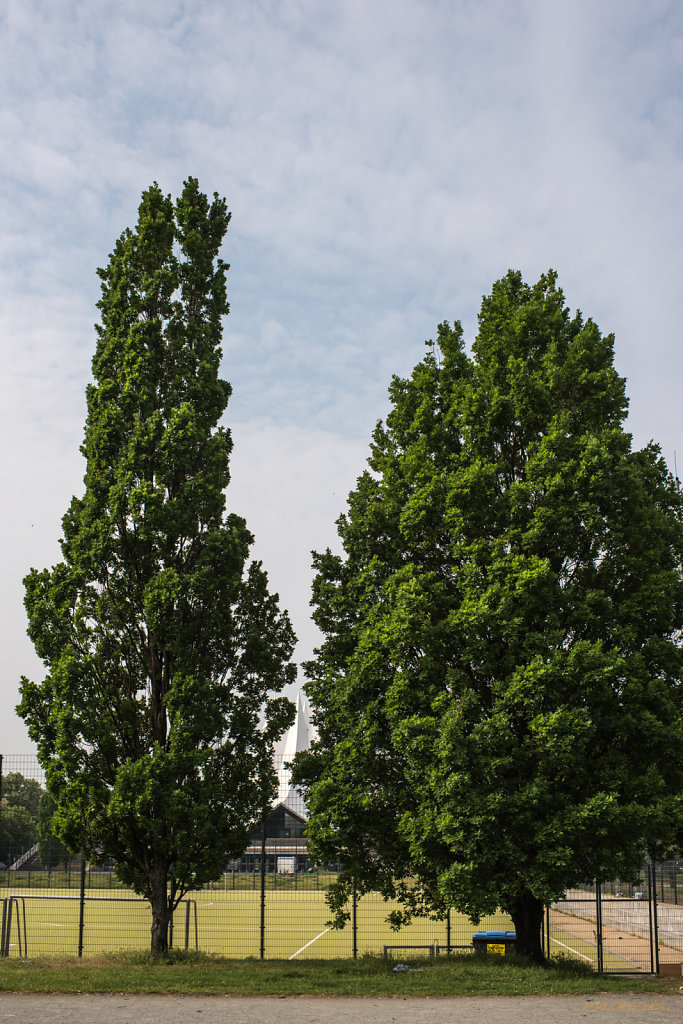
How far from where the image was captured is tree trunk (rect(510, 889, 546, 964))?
14836mm

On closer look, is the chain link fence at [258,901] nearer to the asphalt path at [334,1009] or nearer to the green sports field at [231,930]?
the green sports field at [231,930]

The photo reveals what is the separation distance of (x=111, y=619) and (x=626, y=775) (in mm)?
9669

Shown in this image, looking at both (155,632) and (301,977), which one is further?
(155,632)

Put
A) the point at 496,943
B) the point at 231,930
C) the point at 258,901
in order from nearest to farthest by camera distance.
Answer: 1. the point at 496,943
2. the point at 258,901
3. the point at 231,930

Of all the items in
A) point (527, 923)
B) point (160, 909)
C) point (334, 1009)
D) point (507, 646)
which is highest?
point (507, 646)

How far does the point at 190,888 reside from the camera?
14750 millimetres

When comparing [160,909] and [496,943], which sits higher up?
[160,909]

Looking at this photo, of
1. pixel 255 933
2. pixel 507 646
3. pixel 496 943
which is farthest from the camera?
pixel 255 933

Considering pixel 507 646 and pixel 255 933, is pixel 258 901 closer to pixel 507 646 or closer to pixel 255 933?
pixel 507 646

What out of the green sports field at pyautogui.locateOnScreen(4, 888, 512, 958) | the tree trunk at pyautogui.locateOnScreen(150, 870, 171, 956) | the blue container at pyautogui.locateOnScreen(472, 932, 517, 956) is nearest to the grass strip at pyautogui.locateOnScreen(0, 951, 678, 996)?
the tree trunk at pyautogui.locateOnScreen(150, 870, 171, 956)

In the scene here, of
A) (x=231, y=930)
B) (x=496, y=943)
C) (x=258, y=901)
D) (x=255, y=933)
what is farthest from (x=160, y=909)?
(x=255, y=933)

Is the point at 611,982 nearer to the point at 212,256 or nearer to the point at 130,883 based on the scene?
the point at 130,883

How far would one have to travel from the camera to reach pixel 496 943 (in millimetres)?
16250

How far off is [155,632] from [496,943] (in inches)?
357
